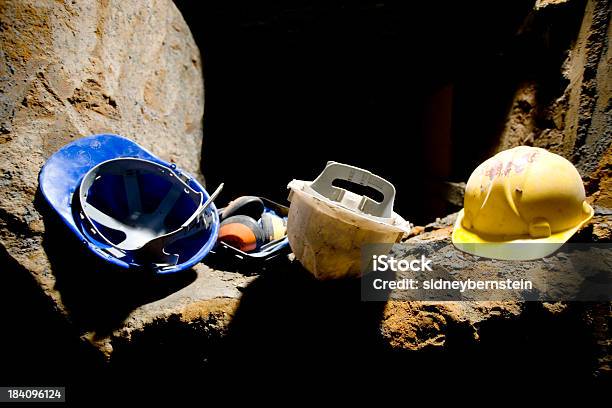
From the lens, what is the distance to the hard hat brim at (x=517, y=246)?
139 centimetres

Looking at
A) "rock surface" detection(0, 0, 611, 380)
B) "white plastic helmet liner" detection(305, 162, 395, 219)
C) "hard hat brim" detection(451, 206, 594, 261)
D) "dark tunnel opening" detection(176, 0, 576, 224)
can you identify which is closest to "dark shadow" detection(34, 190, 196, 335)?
"rock surface" detection(0, 0, 611, 380)

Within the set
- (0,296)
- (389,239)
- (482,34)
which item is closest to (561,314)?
(389,239)

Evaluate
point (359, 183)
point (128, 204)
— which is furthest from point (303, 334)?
point (128, 204)

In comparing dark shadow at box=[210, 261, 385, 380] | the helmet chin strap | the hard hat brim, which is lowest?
dark shadow at box=[210, 261, 385, 380]

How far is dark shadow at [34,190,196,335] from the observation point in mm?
1294

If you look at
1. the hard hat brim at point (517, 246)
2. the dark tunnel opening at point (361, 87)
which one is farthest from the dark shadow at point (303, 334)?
the dark tunnel opening at point (361, 87)

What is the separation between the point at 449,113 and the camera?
3.13 meters

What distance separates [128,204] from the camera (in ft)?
5.08

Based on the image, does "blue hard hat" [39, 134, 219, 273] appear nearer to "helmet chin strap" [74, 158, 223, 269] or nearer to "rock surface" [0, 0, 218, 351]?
"helmet chin strap" [74, 158, 223, 269]

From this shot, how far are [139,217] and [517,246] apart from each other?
1.66 meters

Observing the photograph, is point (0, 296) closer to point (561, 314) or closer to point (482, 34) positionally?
point (561, 314)

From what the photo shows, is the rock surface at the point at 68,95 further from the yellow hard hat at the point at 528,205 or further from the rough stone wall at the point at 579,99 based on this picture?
the rough stone wall at the point at 579,99

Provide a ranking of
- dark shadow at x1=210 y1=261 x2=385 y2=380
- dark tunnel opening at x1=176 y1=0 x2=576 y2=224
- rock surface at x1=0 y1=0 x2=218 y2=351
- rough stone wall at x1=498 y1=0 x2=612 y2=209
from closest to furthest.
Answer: dark shadow at x1=210 y1=261 x2=385 y2=380, rock surface at x1=0 y1=0 x2=218 y2=351, rough stone wall at x1=498 y1=0 x2=612 y2=209, dark tunnel opening at x1=176 y1=0 x2=576 y2=224

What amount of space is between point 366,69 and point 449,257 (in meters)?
2.43
